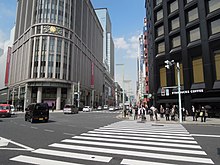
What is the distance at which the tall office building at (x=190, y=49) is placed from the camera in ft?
75.5

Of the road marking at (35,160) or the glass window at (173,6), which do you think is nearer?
the road marking at (35,160)

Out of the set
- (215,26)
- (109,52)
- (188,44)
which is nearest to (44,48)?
(188,44)

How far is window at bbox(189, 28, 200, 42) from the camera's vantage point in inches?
1011

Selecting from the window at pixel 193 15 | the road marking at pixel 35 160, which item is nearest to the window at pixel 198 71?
the window at pixel 193 15

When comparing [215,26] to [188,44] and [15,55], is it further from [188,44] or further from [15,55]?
[15,55]

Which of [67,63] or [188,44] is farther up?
[67,63]

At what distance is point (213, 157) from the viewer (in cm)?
570

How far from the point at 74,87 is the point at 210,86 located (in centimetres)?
4632

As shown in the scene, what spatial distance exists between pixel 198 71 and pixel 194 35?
554cm

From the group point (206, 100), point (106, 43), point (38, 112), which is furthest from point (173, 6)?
point (106, 43)

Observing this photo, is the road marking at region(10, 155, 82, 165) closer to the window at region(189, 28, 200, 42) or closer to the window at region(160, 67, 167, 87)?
the window at region(189, 28, 200, 42)

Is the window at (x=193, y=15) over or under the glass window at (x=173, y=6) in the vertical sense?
under

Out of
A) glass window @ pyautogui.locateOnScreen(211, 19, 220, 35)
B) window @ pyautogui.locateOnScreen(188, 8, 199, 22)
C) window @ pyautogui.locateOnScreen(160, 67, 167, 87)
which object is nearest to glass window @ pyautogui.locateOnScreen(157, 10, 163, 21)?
window @ pyautogui.locateOnScreen(188, 8, 199, 22)

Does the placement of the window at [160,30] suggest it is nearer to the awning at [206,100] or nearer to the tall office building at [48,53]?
the awning at [206,100]
